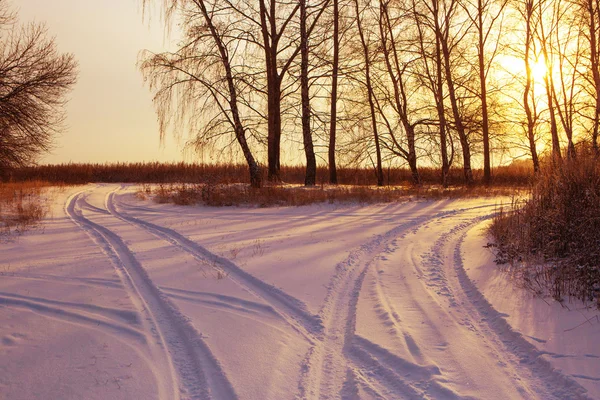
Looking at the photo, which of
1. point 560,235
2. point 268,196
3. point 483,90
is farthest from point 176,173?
point 560,235

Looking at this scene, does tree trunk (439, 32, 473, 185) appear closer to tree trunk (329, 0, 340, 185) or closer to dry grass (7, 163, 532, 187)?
tree trunk (329, 0, 340, 185)

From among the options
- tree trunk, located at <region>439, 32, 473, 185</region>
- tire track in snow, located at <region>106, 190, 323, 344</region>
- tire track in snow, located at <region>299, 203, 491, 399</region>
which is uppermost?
tree trunk, located at <region>439, 32, 473, 185</region>

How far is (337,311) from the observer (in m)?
5.23

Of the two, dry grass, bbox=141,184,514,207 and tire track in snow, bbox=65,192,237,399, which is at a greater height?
dry grass, bbox=141,184,514,207

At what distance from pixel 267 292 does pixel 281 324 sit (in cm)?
112

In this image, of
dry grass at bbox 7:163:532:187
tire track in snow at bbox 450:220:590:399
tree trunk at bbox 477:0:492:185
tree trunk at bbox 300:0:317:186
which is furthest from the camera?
dry grass at bbox 7:163:532:187

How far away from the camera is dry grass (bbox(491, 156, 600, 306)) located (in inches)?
211

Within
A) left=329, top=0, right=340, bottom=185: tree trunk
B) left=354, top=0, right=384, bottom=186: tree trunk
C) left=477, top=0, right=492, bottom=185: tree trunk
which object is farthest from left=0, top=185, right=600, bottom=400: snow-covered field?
left=477, top=0, right=492, bottom=185: tree trunk

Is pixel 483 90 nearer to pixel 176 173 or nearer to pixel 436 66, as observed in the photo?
pixel 436 66

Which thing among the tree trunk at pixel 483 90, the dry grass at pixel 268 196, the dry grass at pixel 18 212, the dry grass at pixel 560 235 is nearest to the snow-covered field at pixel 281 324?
the dry grass at pixel 560 235

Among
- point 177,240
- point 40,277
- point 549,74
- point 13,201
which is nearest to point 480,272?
point 177,240

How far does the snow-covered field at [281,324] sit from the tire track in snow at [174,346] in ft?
0.06

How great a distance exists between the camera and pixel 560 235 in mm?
→ 6453

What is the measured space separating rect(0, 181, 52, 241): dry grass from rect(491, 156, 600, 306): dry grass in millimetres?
9827
